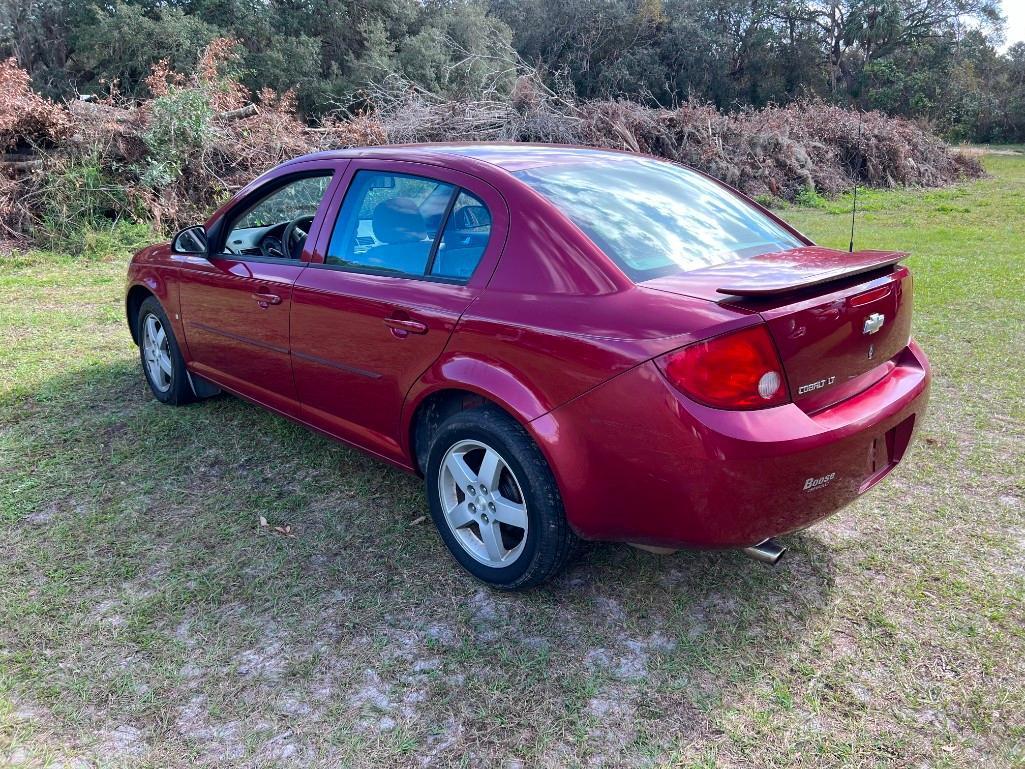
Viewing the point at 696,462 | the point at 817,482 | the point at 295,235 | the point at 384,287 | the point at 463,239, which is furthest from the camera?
the point at 295,235

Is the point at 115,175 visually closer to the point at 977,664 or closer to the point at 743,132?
the point at 977,664

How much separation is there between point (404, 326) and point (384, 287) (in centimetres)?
23

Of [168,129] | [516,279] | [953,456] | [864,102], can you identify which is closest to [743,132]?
[168,129]

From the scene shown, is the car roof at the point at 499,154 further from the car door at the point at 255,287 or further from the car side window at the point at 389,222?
the car door at the point at 255,287

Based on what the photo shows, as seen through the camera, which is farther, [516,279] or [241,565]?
[241,565]

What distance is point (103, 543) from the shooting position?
336cm

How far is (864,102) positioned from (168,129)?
117ft

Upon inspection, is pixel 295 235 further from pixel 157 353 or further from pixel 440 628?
pixel 440 628

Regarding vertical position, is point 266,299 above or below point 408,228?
below

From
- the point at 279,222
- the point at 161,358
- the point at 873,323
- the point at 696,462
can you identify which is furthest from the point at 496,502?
the point at 161,358

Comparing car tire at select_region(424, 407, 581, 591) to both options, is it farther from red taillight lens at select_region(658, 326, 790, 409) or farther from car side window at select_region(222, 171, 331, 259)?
car side window at select_region(222, 171, 331, 259)

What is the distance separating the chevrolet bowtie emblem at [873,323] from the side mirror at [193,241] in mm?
3334

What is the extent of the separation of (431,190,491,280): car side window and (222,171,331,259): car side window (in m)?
1.00

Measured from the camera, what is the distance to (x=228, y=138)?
12.0 meters
